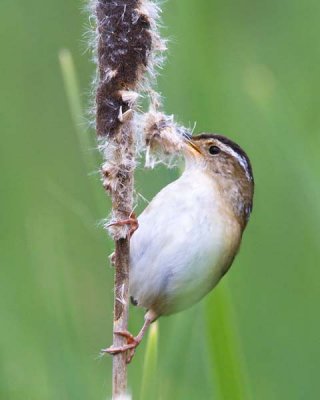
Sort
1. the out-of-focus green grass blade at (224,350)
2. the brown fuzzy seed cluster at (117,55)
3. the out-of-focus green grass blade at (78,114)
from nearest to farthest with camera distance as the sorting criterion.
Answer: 1. the brown fuzzy seed cluster at (117,55)
2. the out-of-focus green grass blade at (224,350)
3. the out-of-focus green grass blade at (78,114)

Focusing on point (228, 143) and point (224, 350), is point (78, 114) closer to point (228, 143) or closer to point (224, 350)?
point (224, 350)

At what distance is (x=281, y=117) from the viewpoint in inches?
120

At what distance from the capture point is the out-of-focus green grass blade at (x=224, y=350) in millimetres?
2426

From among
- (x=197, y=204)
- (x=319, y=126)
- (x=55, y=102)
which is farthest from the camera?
(x=55, y=102)

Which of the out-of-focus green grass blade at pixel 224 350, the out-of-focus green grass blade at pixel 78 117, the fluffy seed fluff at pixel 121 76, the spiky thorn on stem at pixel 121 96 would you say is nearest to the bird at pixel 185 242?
the out-of-focus green grass blade at pixel 224 350

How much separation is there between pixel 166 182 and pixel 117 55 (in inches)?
31.4

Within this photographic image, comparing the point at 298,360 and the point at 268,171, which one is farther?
the point at 268,171

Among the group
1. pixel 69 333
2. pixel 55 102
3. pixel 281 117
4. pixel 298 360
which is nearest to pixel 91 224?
pixel 69 333

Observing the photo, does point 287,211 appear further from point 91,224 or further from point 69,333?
point 69,333

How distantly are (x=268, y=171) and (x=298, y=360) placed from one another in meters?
0.84

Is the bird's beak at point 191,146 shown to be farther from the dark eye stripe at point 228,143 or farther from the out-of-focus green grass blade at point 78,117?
the out-of-focus green grass blade at point 78,117

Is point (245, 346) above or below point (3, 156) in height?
below

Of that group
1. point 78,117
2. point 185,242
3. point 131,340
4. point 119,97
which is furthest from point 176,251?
point 119,97

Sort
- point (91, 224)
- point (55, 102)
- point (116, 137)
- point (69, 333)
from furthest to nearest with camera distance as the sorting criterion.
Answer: point (55, 102), point (91, 224), point (69, 333), point (116, 137)
